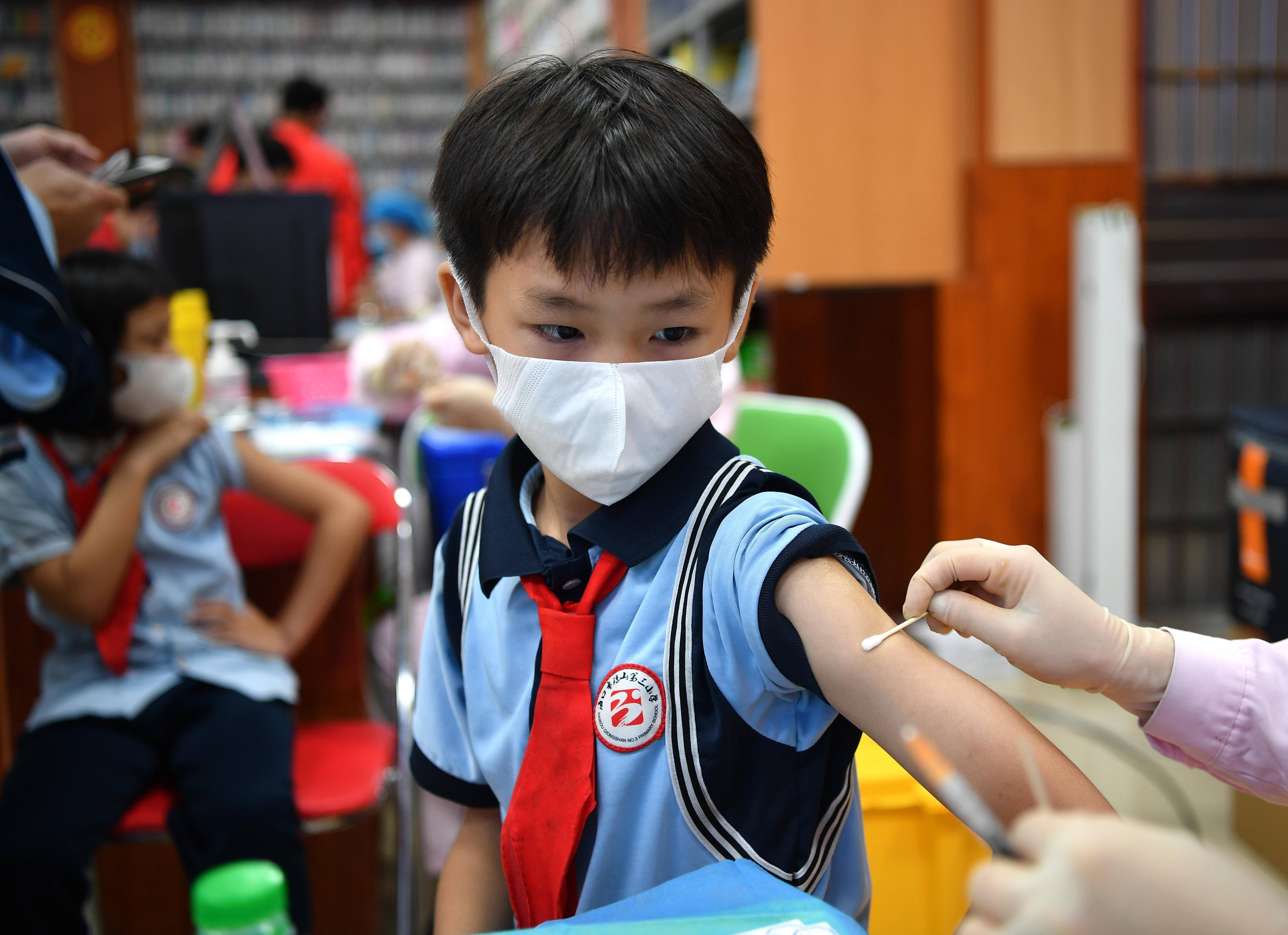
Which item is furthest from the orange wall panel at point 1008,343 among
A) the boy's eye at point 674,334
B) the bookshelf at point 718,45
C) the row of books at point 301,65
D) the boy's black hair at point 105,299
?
the row of books at point 301,65

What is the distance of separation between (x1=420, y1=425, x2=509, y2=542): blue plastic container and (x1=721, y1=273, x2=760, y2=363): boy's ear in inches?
35.7

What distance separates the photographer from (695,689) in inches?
26.2

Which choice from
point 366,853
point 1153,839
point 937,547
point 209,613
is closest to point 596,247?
point 937,547

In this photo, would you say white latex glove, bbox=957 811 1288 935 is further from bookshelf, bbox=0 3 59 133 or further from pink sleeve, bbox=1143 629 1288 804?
bookshelf, bbox=0 3 59 133

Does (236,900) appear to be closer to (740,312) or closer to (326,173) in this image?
(740,312)

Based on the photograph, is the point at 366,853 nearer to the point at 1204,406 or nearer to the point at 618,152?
the point at 618,152

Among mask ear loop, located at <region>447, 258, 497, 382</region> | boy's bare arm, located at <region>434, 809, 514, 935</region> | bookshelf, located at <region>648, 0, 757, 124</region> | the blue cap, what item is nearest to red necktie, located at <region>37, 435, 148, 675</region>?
boy's bare arm, located at <region>434, 809, 514, 935</region>

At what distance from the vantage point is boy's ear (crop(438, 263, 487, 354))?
792 mm

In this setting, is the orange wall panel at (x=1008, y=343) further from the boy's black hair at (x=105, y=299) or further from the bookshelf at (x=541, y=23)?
the boy's black hair at (x=105, y=299)

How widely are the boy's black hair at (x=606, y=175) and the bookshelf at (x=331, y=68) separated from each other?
7.90 m

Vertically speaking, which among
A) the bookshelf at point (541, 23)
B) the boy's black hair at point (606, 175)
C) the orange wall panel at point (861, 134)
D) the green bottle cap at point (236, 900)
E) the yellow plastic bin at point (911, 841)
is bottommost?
the green bottle cap at point (236, 900)

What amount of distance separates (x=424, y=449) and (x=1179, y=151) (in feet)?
8.48

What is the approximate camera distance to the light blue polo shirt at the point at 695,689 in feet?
2.13

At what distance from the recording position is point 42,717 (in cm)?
135
